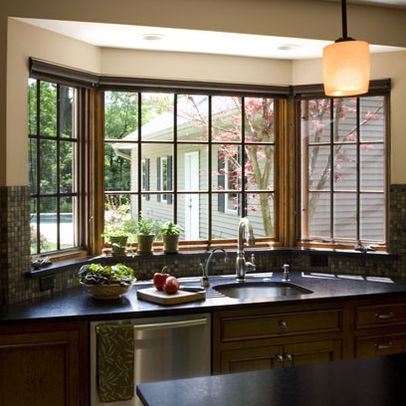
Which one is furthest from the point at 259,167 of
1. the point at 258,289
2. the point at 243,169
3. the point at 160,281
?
the point at 160,281

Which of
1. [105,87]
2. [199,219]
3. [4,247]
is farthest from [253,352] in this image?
[105,87]

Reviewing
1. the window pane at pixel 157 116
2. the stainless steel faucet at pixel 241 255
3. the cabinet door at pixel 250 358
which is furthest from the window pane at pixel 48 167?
the cabinet door at pixel 250 358

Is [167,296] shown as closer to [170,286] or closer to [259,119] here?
[170,286]

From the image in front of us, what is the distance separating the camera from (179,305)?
→ 3279 millimetres

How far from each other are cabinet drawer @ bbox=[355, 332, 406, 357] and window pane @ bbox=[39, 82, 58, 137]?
232 centimetres

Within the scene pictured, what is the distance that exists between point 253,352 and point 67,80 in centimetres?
203

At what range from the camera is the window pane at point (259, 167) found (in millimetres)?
4406

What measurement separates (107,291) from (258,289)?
1097 mm

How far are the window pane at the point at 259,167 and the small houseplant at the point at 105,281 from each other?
141 centimetres

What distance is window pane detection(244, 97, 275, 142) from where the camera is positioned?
14.4 ft

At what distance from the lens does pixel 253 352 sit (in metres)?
3.39

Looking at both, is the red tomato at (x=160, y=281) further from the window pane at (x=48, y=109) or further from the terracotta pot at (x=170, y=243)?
the window pane at (x=48, y=109)

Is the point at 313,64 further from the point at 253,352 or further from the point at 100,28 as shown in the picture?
the point at 253,352

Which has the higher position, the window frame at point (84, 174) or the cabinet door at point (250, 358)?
the window frame at point (84, 174)
